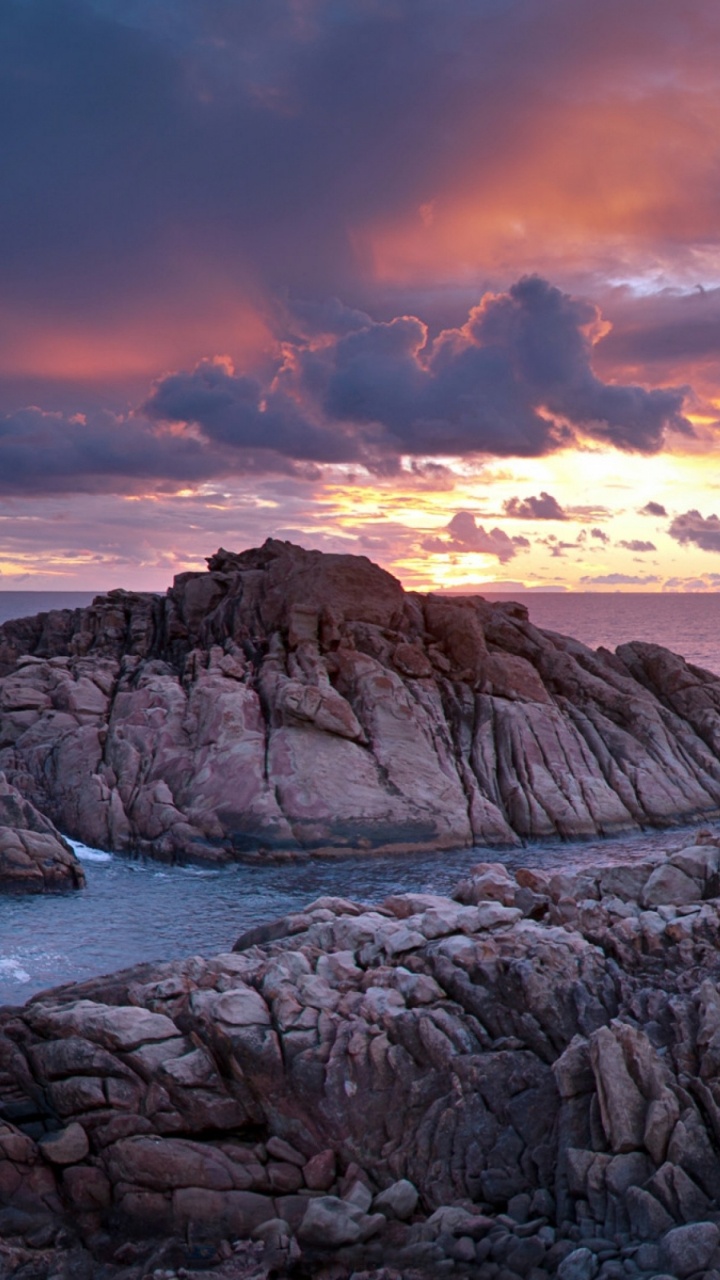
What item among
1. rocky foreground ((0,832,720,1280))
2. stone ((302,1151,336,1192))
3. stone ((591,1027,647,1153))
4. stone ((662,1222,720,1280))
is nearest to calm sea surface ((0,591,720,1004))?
rocky foreground ((0,832,720,1280))

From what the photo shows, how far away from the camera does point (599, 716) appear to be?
203 feet

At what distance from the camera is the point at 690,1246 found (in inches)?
627

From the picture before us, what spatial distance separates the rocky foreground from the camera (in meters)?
18.3

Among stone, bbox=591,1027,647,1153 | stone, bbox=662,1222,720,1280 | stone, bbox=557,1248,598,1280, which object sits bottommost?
stone, bbox=557,1248,598,1280

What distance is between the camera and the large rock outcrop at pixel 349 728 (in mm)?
52906

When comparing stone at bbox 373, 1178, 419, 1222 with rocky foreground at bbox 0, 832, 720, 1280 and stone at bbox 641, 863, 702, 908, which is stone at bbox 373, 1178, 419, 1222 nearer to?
rocky foreground at bbox 0, 832, 720, 1280

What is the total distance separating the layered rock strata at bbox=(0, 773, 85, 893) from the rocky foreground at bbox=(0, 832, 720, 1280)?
20.2 metres

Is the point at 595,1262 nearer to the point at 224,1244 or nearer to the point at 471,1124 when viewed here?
the point at 471,1124

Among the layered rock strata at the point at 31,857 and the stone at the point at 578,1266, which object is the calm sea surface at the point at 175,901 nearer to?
the layered rock strata at the point at 31,857

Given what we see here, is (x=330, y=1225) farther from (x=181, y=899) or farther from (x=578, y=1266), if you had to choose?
(x=181, y=899)

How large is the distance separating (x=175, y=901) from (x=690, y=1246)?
3153 cm

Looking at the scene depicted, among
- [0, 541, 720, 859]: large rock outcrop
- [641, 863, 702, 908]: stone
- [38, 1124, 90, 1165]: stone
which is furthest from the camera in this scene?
[0, 541, 720, 859]: large rock outcrop

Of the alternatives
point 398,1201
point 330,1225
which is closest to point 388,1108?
point 398,1201

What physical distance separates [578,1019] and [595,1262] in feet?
20.5
